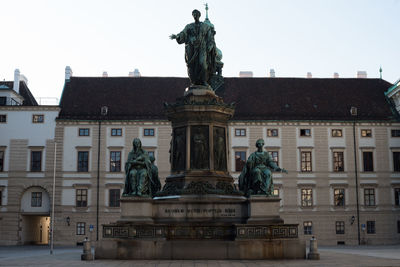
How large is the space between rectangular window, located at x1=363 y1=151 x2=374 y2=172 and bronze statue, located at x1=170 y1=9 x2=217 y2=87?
3546 cm

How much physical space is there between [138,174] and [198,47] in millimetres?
5214

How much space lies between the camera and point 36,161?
172ft

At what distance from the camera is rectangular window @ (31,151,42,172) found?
52.2 m

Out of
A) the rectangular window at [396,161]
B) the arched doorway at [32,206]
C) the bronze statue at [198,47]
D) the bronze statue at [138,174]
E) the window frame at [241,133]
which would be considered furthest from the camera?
the rectangular window at [396,161]

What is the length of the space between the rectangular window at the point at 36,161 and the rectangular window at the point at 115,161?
21.1ft

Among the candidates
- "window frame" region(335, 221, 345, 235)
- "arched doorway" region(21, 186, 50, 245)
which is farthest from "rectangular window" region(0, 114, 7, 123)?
"window frame" region(335, 221, 345, 235)

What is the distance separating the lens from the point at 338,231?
169 ft

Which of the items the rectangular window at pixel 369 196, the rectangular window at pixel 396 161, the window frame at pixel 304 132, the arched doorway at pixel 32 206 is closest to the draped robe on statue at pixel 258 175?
the window frame at pixel 304 132

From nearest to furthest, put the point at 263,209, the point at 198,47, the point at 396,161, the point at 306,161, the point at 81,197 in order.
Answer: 1. the point at 263,209
2. the point at 198,47
3. the point at 81,197
4. the point at 306,161
5. the point at 396,161

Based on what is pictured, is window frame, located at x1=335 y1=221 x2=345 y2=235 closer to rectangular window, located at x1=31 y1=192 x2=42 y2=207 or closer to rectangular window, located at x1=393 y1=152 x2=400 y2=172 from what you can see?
rectangular window, located at x1=393 y1=152 x2=400 y2=172

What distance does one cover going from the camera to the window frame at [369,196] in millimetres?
52406

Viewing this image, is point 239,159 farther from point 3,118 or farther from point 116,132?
point 3,118

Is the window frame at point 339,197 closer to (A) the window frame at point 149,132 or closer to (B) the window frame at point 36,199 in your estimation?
(A) the window frame at point 149,132

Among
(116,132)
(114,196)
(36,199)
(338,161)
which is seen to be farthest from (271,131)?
(36,199)
